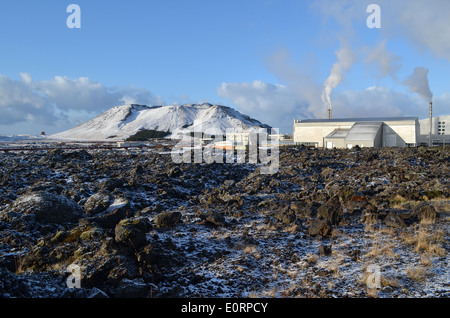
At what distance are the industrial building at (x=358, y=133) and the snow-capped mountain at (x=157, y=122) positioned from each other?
82.3 metres

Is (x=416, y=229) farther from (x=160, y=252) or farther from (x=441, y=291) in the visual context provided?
(x=160, y=252)

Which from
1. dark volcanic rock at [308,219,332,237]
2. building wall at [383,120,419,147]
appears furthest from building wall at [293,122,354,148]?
dark volcanic rock at [308,219,332,237]

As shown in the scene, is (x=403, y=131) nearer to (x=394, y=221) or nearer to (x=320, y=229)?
(x=394, y=221)

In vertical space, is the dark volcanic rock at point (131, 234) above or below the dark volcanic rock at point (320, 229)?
above

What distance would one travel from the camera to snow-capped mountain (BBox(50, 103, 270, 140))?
14562cm

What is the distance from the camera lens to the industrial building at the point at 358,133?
44.9 m

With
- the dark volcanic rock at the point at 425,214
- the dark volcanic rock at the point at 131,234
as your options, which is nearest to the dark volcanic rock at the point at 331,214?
the dark volcanic rock at the point at 425,214

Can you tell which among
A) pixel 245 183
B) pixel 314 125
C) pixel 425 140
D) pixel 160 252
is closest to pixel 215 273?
pixel 160 252

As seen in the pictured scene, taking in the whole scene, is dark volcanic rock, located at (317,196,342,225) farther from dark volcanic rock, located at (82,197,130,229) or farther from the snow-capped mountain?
the snow-capped mountain

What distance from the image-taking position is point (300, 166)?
2362cm

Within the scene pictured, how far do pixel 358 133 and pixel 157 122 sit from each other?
13265cm

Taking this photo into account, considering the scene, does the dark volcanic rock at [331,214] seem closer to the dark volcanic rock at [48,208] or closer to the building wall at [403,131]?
the dark volcanic rock at [48,208]

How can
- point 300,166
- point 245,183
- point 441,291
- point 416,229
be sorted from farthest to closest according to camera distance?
point 300,166
point 245,183
point 416,229
point 441,291
